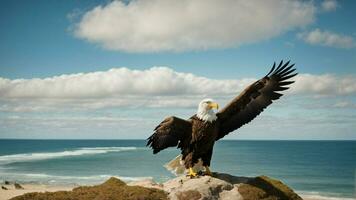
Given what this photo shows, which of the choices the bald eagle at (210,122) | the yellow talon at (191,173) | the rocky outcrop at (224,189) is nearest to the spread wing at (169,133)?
the bald eagle at (210,122)

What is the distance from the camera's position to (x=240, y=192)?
1077 cm

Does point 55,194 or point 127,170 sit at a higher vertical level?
point 55,194

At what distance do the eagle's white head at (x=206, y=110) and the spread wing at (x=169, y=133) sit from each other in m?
0.43

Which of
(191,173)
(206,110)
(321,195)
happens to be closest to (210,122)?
(206,110)

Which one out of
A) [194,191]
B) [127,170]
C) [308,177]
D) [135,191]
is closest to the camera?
[194,191]

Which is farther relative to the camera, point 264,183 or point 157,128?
point 264,183

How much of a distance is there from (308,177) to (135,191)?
4301 centimetres

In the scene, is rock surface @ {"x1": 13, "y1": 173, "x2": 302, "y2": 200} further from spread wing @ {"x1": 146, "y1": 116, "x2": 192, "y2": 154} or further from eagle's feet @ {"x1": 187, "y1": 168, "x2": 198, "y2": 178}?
spread wing @ {"x1": 146, "y1": 116, "x2": 192, "y2": 154}

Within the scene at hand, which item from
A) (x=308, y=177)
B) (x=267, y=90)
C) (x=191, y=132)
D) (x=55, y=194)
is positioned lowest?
(x=308, y=177)

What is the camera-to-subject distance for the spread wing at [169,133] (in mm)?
10266

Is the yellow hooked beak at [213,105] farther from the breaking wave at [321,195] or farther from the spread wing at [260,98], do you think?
the breaking wave at [321,195]

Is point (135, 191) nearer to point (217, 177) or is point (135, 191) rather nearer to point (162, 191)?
point (162, 191)

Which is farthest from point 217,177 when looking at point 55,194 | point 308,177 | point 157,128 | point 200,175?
point 308,177

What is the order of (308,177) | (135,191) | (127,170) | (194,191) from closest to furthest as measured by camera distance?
(194,191), (135,191), (308,177), (127,170)
